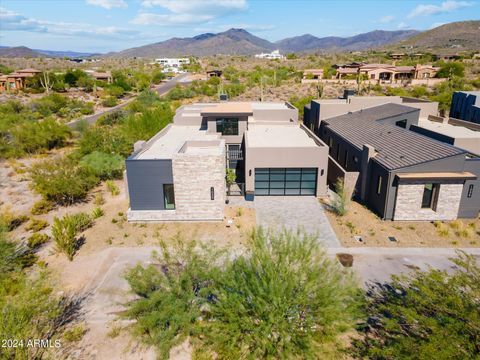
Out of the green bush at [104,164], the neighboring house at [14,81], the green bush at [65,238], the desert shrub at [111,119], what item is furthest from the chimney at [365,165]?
the neighboring house at [14,81]

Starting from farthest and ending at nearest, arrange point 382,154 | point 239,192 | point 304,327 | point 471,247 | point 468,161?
point 239,192, point 382,154, point 468,161, point 471,247, point 304,327

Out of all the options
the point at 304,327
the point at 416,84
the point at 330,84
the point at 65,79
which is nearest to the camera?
the point at 304,327

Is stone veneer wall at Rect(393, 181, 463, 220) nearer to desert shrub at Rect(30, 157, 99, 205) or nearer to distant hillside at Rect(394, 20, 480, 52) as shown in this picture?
desert shrub at Rect(30, 157, 99, 205)

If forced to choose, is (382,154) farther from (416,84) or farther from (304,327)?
(416,84)

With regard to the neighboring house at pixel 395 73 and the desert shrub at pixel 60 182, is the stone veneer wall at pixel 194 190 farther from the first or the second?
the neighboring house at pixel 395 73

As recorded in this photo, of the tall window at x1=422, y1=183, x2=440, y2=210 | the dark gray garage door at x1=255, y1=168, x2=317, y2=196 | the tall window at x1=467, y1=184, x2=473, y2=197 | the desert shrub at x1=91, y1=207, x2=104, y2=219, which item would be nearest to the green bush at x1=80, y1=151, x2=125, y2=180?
the desert shrub at x1=91, y1=207, x2=104, y2=219

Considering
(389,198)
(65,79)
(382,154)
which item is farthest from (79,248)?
(65,79)

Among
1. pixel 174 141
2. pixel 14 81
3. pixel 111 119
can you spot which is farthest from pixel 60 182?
pixel 14 81
